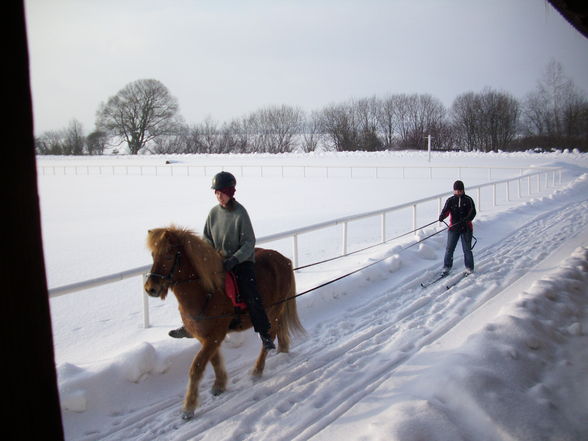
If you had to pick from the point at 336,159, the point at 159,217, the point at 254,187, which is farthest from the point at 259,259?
the point at 336,159

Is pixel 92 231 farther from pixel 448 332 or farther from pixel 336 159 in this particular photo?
pixel 336 159

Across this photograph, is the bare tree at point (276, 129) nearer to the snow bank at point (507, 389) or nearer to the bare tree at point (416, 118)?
the bare tree at point (416, 118)

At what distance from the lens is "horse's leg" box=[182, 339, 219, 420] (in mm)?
3596

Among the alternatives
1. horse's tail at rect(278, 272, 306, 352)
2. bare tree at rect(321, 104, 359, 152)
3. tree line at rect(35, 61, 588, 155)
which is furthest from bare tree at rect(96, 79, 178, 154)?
horse's tail at rect(278, 272, 306, 352)

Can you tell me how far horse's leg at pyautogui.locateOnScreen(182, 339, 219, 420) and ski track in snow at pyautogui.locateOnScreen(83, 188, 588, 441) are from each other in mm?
90

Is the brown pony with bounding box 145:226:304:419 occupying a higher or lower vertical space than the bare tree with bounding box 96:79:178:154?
lower

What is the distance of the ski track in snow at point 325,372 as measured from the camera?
3.41m

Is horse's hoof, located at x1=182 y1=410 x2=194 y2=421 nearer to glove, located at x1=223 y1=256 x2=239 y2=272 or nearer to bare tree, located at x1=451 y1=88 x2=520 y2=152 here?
glove, located at x1=223 y1=256 x2=239 y2=272

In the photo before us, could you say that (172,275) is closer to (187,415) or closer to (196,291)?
(196,291)

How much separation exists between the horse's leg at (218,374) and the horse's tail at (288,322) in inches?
33.8

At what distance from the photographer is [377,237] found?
12086 millimetres

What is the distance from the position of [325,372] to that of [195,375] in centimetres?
123

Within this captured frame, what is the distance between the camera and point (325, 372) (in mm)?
4230

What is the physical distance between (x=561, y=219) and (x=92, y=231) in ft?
45.4
